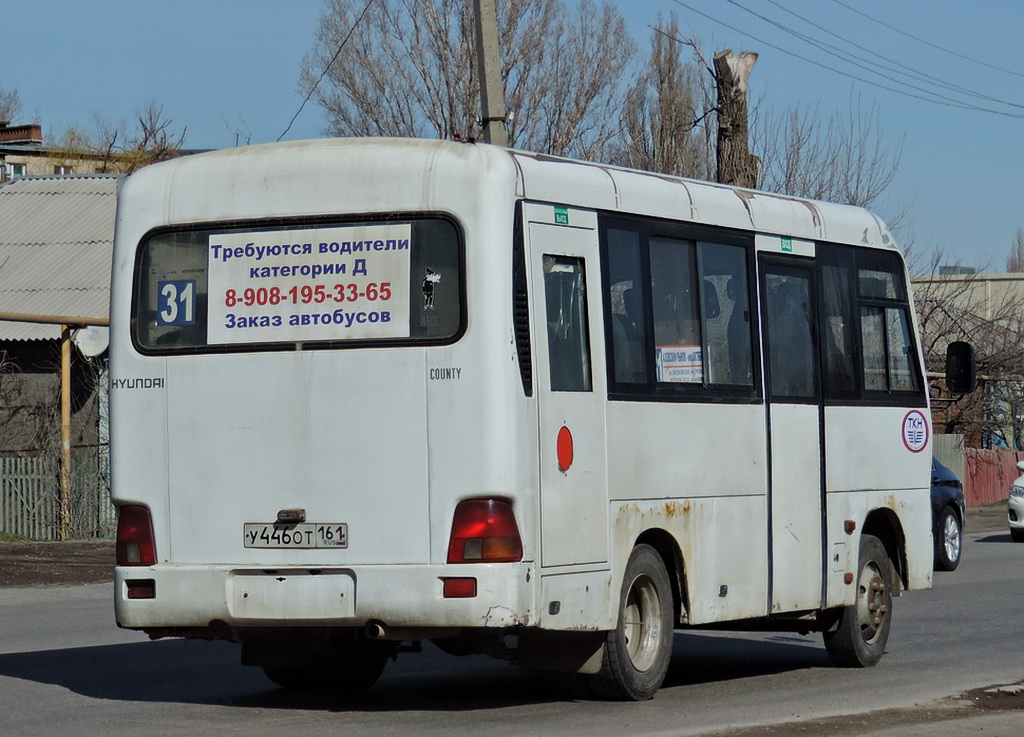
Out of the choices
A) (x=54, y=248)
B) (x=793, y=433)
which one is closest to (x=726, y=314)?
(x=793, y=433)

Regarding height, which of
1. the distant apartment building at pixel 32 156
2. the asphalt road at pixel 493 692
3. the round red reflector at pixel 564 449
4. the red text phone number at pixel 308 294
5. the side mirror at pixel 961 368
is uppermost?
the distant apartment building at pixel 32 156

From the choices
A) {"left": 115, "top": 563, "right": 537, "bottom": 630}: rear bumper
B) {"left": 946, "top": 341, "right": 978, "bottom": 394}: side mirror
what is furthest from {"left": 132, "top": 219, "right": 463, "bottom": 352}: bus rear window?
{"left": 946, "top": 341, "right": 978, "bottom": 394}: side mirror

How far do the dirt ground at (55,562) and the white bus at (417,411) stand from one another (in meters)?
9.56

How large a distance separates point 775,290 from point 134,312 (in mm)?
4227

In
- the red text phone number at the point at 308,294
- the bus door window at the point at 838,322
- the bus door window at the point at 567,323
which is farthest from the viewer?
the bus door window at the point at 838,322

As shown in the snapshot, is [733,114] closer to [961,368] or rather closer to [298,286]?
[961,368]

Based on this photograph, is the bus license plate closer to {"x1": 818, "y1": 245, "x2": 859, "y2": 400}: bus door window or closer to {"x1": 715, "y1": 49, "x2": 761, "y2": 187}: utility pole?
{"x1": 818, "y1": 245, "x2": 859, "y2": 400}: bus door window

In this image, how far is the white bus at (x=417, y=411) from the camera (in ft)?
29.4

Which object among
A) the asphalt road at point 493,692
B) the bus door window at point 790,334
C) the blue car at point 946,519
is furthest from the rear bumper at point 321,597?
the blue car at point 946,519

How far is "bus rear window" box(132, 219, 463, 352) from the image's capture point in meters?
9.12

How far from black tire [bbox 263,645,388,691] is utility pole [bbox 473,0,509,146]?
8474mm

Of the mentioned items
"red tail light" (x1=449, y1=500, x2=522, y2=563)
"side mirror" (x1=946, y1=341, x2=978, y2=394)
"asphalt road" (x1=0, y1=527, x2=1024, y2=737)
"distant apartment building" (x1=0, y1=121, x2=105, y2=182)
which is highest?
"distant apartment building" (x1=0, y1=121, x2=105, y2=182)

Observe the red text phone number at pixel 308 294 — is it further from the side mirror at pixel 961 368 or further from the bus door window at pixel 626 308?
the side mirror at pixel 961 368

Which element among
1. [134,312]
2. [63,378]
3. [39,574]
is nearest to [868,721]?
[134,312]
